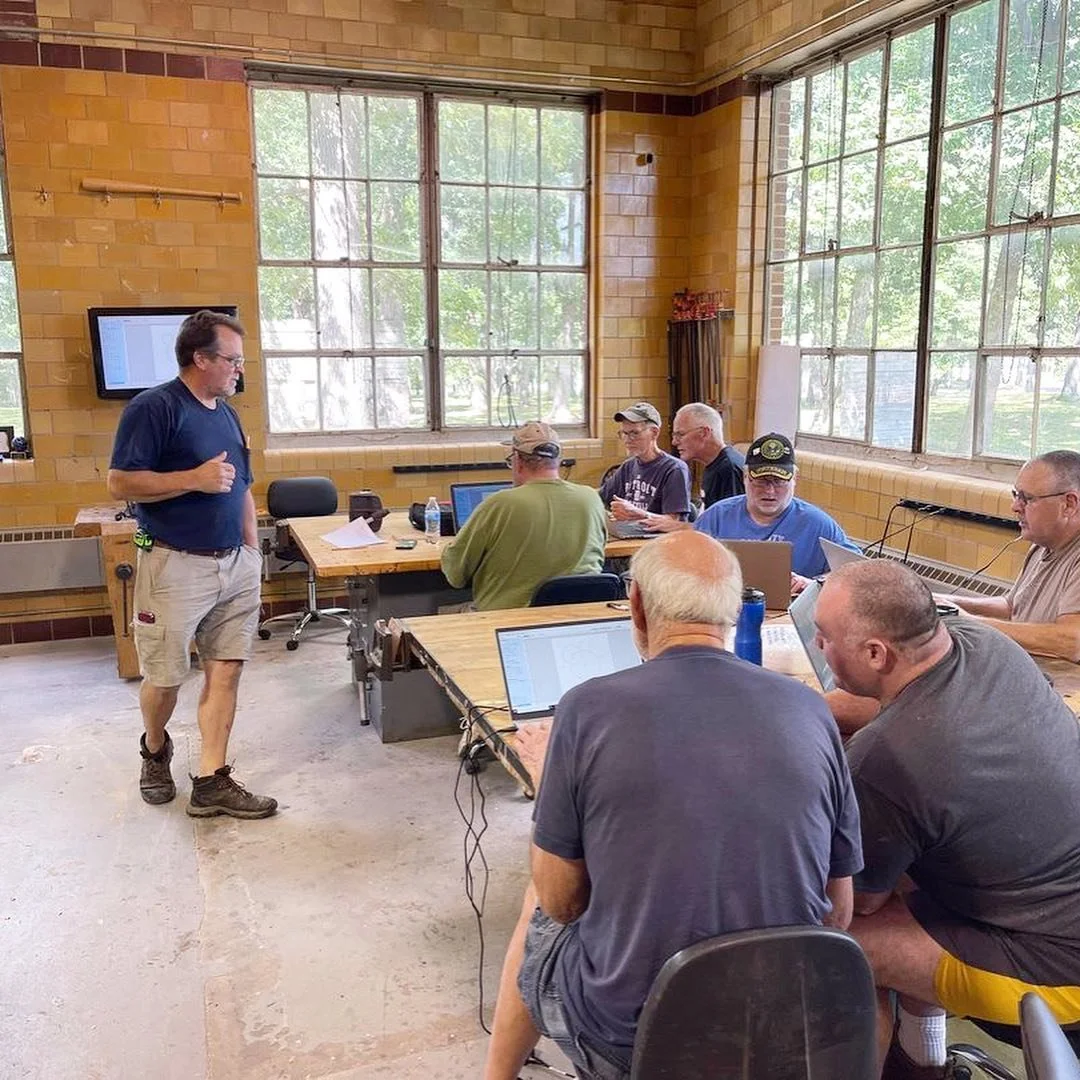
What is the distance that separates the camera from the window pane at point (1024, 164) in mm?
4301

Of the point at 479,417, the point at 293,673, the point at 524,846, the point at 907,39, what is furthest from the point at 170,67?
the point at 524,846

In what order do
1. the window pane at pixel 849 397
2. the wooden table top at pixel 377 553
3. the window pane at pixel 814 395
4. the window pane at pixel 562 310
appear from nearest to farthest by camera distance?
the wooden table top at pixel 377 553 → the window pane at pixel 849 397 → the window pane at pixel 814 395 → the window pane at pixel 562 310

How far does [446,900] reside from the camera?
301 cm

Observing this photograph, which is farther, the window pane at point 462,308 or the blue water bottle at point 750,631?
the window pane at point 462,308

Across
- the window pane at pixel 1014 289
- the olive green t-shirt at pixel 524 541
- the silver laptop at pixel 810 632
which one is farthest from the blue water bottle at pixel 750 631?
the window pane at pixel 1014 289

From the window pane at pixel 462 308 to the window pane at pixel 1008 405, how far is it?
120 inches

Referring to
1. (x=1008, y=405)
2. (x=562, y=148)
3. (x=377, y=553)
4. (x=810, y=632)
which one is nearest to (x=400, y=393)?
(x=562, y=148)

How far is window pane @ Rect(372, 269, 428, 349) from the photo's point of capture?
6246 millimetres

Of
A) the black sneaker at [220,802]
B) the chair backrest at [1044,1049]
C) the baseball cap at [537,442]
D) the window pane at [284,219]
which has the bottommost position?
the black sneaker at [220,802]

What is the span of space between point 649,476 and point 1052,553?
7.37 ft

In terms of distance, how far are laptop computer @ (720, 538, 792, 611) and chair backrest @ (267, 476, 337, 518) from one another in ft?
10.3

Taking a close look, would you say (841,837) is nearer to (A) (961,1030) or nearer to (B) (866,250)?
(A) (961,1030)

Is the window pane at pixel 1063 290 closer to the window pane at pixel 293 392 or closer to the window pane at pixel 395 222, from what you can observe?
the window pane at pixel 395 222

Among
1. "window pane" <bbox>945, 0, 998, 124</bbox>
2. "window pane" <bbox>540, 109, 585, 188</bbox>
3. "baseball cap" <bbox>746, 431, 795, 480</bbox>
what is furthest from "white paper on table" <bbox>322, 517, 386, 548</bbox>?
"window pane" <bbox>945, 0, 998, 124</bbox>
